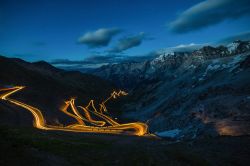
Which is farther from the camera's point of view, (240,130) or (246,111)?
(246,111)

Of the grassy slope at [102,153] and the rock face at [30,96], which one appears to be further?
the rock face at [30,96]

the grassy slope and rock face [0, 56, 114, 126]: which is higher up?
rock face [0, 56, 114, 126]

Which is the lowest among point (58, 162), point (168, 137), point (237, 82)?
point (168, 137)

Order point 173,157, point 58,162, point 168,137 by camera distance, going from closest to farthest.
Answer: point 58,162, point 173,157, point 168,137

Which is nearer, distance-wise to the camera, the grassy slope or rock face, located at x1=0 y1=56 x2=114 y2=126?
the grassy slope

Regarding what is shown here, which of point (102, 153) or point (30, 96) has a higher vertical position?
point (30, 96)

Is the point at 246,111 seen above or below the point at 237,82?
below

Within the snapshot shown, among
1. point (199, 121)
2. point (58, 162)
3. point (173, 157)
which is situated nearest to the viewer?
point (58, 162)

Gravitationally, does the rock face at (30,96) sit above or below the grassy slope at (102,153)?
above

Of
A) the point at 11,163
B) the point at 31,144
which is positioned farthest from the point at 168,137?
the point at 11,163

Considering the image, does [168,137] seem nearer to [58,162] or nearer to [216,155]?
[216,155]

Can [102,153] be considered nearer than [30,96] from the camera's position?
Yes
